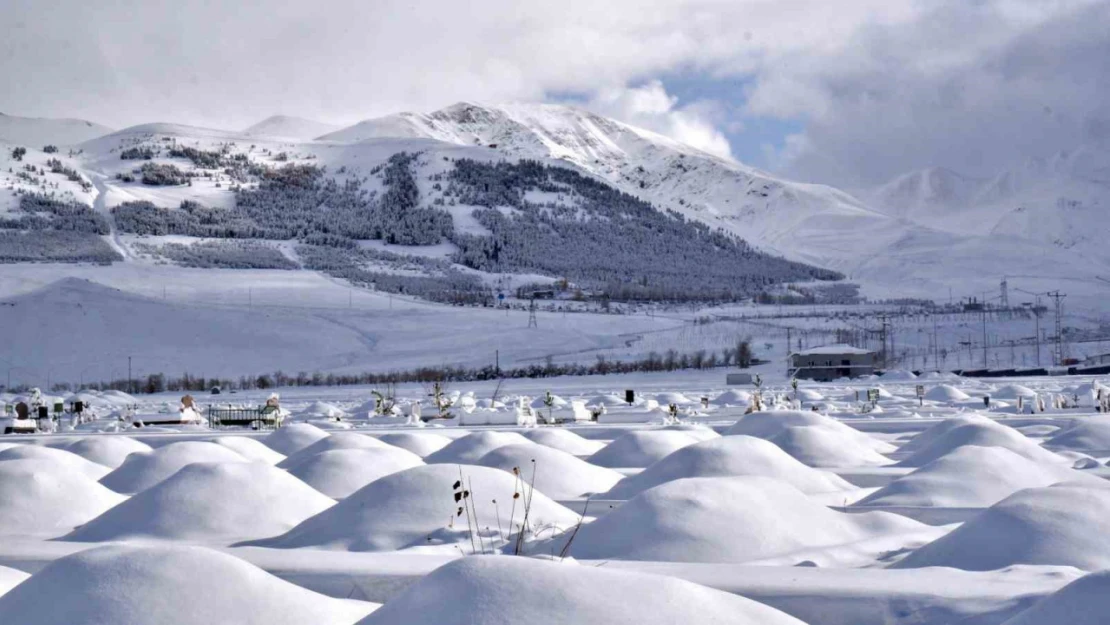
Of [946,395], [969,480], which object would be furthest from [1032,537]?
[946,395]

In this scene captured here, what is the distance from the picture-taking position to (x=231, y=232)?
484 feet

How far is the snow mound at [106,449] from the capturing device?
23969mm

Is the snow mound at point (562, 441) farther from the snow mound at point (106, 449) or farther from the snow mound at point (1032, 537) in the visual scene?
the snow mound at point (1032, 537)

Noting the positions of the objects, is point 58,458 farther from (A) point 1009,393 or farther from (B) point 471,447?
(A) point 1009,393

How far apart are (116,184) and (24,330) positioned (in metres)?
74.2

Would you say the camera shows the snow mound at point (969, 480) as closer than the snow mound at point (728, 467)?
Yes

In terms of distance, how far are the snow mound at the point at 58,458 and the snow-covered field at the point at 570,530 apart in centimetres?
11

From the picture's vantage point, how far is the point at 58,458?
60.6 feet

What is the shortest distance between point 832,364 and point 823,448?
47.4 meters

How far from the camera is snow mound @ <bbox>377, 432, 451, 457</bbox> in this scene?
24547 mm

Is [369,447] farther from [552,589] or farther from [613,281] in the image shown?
[613,281]

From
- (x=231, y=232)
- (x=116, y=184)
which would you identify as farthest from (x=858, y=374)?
(x=116, y=184)

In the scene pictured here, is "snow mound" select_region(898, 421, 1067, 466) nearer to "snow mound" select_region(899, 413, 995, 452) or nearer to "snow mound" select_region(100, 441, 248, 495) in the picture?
"snow mound" select_region(899, 413, 995, 452)

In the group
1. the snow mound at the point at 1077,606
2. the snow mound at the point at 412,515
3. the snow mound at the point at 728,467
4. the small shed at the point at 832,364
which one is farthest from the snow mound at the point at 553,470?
the small shed at the point at 832,364
